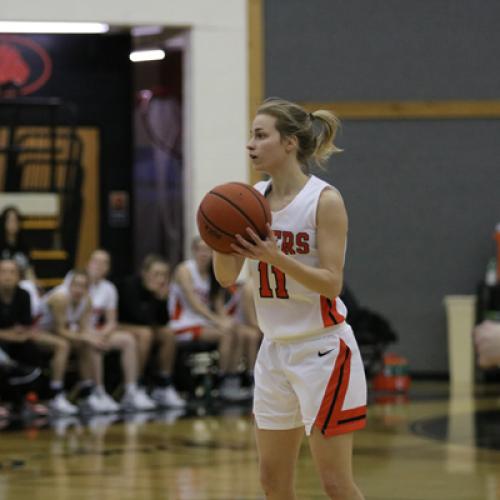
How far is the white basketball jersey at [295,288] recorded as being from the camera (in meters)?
3.73

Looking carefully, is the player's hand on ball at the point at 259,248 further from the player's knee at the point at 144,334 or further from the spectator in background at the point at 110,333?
the player's knee at the point at 144,334

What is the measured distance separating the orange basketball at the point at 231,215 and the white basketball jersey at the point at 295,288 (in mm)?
106

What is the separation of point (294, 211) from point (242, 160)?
8621 mm

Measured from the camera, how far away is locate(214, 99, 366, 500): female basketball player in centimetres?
367

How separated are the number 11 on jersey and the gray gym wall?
29.4 ft

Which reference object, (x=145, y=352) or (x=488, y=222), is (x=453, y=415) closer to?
(x=145, y=352)

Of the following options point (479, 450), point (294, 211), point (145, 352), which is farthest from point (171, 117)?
point (294, 211)

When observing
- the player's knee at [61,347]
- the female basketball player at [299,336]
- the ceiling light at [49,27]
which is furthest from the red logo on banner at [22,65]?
the female basketball player at [299,336]

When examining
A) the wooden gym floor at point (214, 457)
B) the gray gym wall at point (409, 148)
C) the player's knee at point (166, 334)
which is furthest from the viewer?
the gray gym wall at point (409, 148)

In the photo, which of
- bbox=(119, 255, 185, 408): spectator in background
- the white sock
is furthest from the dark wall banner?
the white sock

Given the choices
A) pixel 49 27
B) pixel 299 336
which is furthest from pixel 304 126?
pixel 49 27

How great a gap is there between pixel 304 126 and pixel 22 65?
33.8ft

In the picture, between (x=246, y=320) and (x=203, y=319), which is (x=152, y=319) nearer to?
(x=203, y=319)

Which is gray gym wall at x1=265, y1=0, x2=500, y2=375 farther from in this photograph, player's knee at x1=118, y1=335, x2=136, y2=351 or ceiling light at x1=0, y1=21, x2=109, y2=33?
player's knee at x1=118, y1=335, x2=136, y2=351
